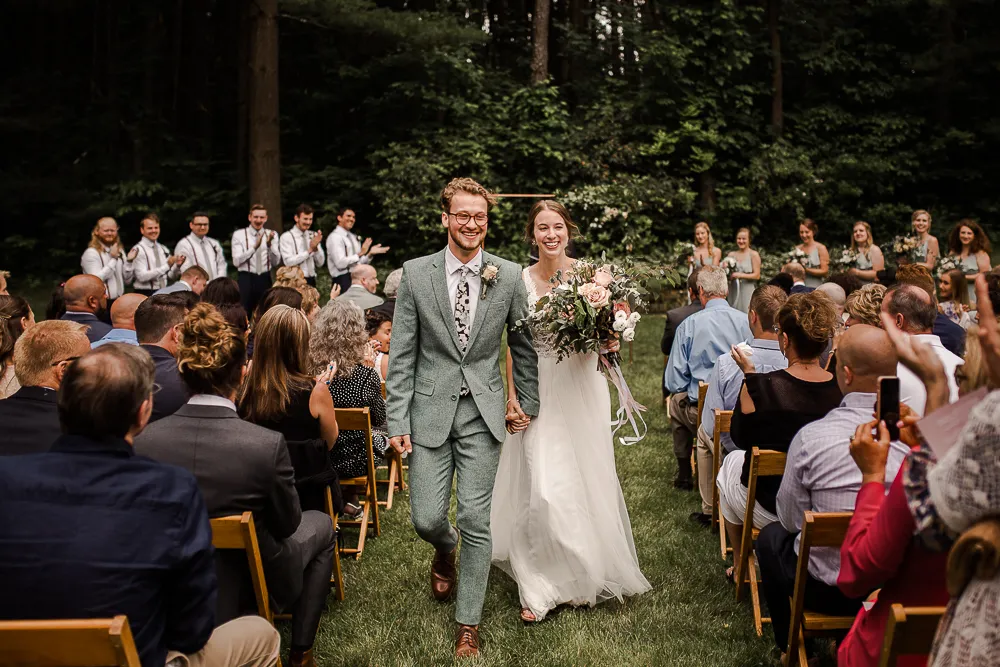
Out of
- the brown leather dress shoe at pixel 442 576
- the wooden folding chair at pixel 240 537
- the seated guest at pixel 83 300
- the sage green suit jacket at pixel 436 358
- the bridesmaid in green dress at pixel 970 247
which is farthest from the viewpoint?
the bridesmaid in green dress at pixel 970 247

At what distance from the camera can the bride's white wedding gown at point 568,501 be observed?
4.80m

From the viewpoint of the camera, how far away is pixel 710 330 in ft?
21.8

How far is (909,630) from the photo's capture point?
8.31 ft

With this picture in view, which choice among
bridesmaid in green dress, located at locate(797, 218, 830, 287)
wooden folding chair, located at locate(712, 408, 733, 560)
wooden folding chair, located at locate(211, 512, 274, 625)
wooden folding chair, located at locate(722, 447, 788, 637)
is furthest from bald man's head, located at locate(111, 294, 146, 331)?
bridesmaid in green dress, located at locate(797, 218, 830, 287)

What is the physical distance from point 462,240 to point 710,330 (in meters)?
2.89

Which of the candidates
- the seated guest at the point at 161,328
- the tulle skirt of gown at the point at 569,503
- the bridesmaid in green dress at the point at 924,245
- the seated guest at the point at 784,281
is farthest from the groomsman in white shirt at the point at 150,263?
the bridesmaid in green dress at the point at 924,245

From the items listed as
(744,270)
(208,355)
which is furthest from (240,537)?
(744,270)

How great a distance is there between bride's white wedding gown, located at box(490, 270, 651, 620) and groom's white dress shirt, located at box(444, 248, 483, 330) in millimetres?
580

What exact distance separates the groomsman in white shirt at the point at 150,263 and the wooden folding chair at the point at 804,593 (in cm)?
949

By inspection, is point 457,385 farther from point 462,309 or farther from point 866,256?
point 866,256

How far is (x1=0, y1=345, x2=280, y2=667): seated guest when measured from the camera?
2.53m

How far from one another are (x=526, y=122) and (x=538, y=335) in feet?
53.4

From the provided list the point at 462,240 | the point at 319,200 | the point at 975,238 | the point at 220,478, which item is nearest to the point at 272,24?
the point at 319,200

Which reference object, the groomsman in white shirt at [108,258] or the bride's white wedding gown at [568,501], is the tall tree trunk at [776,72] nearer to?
the groomsman in white shirt at [108,258]
